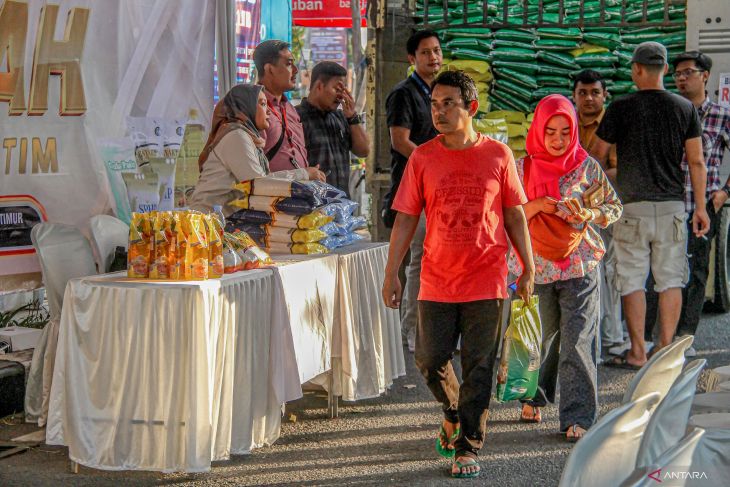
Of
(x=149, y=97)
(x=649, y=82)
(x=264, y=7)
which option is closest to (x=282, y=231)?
(x=149, y=97)

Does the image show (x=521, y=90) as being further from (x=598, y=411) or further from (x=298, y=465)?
(x=298, y=465)

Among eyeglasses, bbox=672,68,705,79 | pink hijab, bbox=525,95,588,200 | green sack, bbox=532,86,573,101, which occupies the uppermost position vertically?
eyeglasses, bbox=672,68,705,79

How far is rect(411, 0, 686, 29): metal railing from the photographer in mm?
9586

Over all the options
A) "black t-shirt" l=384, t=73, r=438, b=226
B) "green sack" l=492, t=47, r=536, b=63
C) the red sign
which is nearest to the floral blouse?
"black t-shirt" l=384, t=73, r=438, b=226

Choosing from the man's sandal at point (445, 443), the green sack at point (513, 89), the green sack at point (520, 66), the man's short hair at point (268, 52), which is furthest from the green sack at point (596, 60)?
the man's sandal at point (445, 443)

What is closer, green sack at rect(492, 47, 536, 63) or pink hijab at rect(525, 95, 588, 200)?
pink hijab at rect(525, 95, 588, 200)

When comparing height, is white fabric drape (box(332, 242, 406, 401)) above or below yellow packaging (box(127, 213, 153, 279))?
below

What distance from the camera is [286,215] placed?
602 cm

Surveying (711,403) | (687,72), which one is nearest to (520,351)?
(711,403)

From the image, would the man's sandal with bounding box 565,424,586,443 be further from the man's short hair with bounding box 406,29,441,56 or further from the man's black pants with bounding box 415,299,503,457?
the man's short hair with bounding box 406,29,441,56

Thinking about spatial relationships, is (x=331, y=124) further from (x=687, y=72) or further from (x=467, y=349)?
(x=467, y=349)

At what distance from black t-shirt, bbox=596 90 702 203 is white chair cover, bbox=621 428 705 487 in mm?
5500

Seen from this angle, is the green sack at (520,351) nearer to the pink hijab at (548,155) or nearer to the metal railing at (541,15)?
the pink hijab at (548,155)

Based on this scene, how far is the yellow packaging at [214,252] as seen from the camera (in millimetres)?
5059
